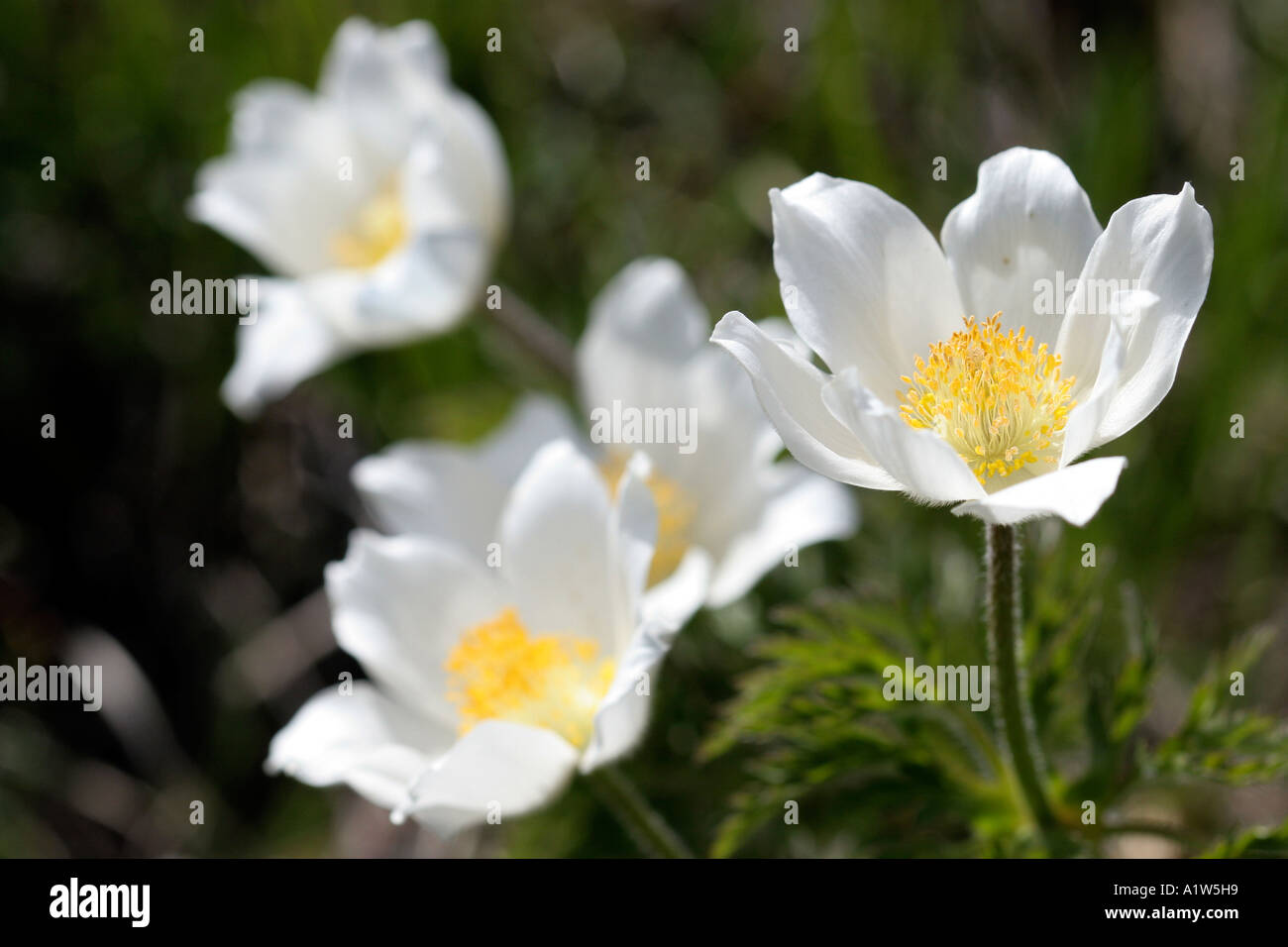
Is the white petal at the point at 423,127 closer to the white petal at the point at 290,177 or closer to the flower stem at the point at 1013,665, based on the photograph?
the white petal at the point at 290,177

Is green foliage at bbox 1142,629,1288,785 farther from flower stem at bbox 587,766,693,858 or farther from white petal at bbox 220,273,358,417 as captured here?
white petal at bbox 220,273,358,417

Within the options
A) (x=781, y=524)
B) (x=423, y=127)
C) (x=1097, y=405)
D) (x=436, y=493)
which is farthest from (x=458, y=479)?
(x=1097, y=405)

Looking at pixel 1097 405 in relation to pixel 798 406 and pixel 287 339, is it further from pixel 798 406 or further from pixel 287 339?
pixel 287 339

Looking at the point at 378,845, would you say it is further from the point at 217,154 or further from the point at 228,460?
the point at 217,154

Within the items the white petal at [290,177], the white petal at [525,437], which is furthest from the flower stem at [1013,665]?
the white petal at [290,177]
